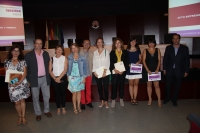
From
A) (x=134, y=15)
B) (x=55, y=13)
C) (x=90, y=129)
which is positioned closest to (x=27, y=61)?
(x=90, y=129)

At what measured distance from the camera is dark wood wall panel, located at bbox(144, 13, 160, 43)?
367 inches

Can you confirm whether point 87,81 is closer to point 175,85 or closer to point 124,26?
point 175,85

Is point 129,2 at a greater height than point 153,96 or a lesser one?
greater

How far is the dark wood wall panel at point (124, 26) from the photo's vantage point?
31.4 ft

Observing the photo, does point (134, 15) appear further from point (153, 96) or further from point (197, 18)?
point (153, 96)

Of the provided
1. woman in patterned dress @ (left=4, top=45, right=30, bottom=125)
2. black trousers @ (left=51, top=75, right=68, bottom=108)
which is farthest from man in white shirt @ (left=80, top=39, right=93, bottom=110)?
woman in patterned dress @ (left=4, top=45, right=30, bottom=125)

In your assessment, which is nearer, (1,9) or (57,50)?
(57,50)

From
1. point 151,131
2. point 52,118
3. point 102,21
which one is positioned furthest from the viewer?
point 102,21

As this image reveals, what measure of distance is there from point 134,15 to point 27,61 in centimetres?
755

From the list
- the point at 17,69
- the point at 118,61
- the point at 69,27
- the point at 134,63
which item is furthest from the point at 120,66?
the point at 69,27

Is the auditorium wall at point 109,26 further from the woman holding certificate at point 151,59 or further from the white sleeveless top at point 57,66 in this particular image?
the white sleeveless top at point 57,66

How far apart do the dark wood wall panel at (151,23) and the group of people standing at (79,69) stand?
599 centimetres

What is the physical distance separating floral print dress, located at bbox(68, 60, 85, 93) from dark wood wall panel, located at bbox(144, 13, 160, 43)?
23.1 ft

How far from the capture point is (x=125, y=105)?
4.03 metres
